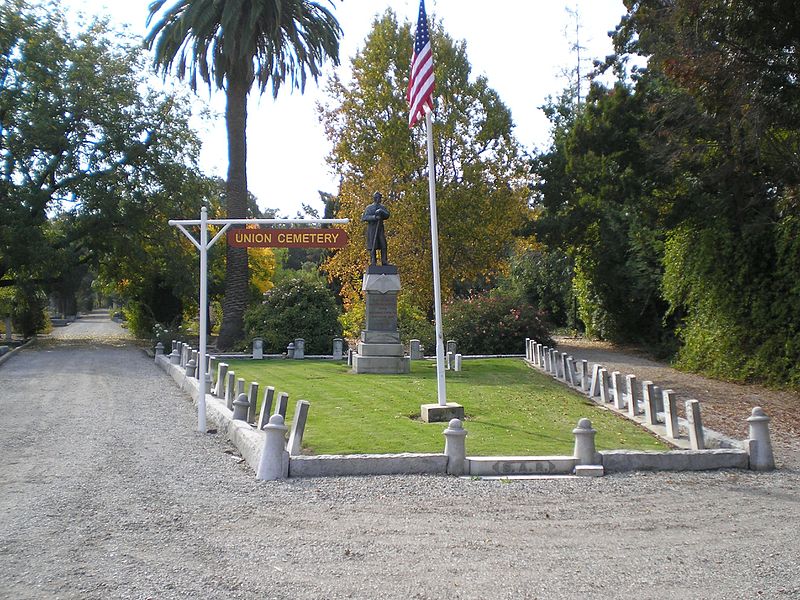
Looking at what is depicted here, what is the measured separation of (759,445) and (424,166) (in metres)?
27.1

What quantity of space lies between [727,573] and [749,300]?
1503 centimetres

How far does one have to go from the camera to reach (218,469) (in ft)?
31.7

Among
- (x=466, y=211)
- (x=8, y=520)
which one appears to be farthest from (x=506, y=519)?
(x=466, y=211)

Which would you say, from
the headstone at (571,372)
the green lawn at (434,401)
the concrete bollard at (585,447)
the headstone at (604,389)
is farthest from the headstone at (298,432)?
the headstone at (571,372)

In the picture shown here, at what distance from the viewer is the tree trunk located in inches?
1176

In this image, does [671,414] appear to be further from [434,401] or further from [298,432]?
[298,432]

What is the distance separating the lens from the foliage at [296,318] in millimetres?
28688

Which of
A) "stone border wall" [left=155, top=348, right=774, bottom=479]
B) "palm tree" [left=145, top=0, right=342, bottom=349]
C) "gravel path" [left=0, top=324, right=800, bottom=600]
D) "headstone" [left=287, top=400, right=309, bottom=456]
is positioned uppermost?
"palm tree" [left=145, top=0, right=342, bottom=349]

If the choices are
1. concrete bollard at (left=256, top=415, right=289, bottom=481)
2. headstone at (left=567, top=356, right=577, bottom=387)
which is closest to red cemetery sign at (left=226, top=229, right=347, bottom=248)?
concrete bollard at (left=256, top=415, right=289, bottom=481)

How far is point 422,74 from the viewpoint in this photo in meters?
12.4

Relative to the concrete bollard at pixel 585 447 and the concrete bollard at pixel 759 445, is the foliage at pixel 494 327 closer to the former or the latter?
the concrete bollard at pixel 759 445

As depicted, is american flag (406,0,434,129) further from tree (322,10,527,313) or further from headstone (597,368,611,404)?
tree (322,10,527,313)

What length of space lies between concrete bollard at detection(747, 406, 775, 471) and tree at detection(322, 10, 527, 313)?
80.1 feet

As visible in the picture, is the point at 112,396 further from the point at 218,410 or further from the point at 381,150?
the point at 381,150
